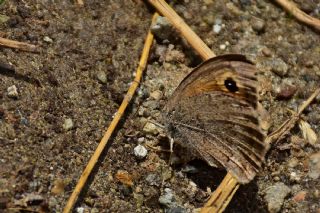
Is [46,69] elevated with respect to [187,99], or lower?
lower

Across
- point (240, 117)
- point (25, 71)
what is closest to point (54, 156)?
point (25, 71)

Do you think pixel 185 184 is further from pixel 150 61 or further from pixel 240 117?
pixel 150 61

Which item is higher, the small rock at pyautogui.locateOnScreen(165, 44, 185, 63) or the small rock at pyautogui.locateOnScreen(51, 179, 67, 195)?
the small rock at pyautogui.locateOnScreen(165, 44, 185, 63)

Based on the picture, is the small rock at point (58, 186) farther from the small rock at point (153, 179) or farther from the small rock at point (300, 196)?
the small rock at point (300, 196)

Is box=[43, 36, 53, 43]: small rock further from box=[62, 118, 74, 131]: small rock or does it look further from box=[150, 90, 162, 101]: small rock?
box=[150, 90, 162, 101]: small rock

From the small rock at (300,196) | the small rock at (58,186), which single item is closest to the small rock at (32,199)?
the small rock at (58,186)

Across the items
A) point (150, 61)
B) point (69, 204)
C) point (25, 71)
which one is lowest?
point (69, 204)

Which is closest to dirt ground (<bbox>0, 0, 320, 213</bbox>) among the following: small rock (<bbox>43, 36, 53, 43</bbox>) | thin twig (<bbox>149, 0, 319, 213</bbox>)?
small rock (<bbox>43, 36, 53, 43</bbox>)
